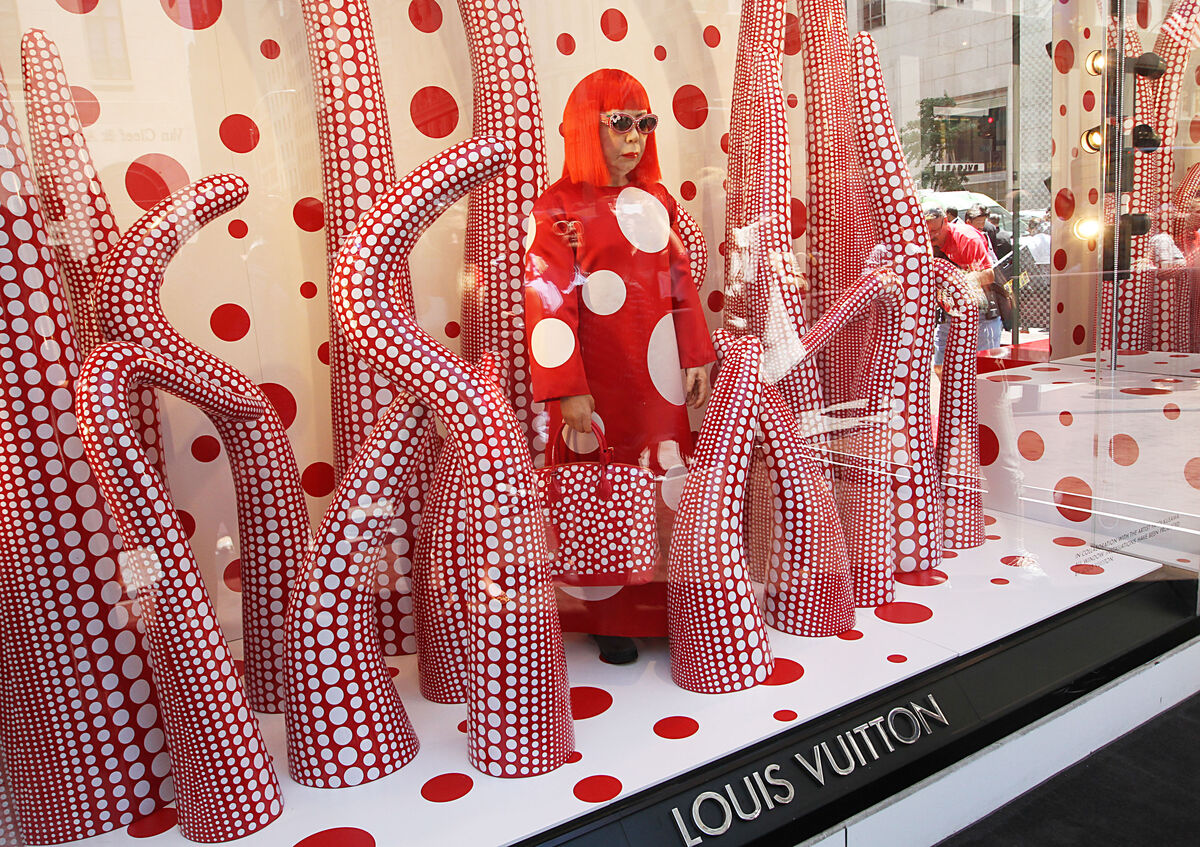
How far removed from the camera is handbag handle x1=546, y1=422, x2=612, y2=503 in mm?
1161

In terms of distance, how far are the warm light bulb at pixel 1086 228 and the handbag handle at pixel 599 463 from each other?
105 centimetres

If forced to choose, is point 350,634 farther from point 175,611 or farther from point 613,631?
point 613,631

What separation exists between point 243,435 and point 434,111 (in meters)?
0.53

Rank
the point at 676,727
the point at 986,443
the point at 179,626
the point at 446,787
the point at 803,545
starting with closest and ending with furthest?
the point at 179,626 → the point at 446,787 → the point at 676,727 → the point at 803,545 → the point at 986,443

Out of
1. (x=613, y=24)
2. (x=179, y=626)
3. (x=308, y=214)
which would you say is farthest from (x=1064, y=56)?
(x=179, y=626)

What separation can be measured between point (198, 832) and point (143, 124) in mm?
754

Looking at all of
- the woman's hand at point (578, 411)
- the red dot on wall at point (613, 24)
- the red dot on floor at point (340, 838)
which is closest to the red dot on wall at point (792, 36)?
the red dot on wall at point (613, 24)

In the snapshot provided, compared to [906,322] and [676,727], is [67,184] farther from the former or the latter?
[906,322]

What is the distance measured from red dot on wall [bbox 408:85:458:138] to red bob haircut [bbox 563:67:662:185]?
17 cm

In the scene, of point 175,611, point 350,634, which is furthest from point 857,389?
point 175,611

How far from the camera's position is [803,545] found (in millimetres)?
1297

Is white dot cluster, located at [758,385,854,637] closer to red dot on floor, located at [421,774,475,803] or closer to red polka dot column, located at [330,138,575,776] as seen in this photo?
red polka dot column, located at [330,138,575,776]

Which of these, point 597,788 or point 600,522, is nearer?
point 597,788

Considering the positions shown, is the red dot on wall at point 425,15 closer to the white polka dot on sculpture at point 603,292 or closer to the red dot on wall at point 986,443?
the white polka dot on sculpture at point 603,292
